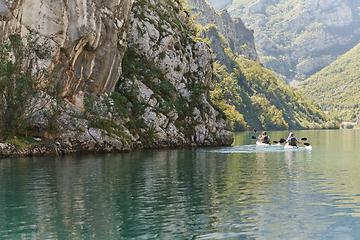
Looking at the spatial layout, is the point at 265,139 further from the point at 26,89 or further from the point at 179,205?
the point at 179,205

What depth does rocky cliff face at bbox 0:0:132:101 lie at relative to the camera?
36281mm

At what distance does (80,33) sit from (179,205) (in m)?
29.9

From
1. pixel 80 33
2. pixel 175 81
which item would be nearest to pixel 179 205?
pixel 80 33

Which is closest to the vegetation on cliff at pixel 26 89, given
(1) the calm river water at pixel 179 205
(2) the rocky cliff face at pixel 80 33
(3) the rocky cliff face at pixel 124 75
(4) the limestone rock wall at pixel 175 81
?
(3) the rocky cliff face at pixel 124 75

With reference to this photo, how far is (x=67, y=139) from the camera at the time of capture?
37.2 meters

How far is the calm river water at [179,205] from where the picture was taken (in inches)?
399

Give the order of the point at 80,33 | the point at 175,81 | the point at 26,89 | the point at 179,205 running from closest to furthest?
1. the point at 179,205
2. the point at 26,89
3. the point at 80,33
4. the point at 175,81

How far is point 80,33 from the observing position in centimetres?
3847

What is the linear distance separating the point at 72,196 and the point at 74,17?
2788 cm

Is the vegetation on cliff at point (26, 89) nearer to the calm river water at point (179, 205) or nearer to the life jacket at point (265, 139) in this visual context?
the calm river water at point (179, 205)

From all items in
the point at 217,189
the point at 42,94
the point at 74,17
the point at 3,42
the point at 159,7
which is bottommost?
the point at 217,189

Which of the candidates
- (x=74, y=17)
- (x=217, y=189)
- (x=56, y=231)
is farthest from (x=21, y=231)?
(x=74, y=17)

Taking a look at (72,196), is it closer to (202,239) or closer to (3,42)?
(202,239)

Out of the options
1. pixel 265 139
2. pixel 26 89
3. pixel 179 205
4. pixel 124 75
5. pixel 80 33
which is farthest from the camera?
pixel 265 139
